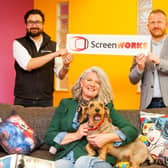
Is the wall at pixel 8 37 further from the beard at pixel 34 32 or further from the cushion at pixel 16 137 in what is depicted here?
the cushion at pixel 16 137

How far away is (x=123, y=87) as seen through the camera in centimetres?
449

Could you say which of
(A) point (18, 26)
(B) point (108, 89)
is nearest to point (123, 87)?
(A) point (18, 26)

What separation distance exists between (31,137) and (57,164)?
0.49 m

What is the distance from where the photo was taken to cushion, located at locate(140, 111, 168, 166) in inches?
97.7

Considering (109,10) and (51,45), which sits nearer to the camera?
(51,45)

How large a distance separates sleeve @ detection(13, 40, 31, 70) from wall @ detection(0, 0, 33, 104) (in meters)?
1.27

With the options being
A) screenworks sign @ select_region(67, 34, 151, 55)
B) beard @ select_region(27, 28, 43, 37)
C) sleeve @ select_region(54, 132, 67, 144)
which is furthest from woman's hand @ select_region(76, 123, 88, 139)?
beard @ select_region(27, 28, 43, 37)

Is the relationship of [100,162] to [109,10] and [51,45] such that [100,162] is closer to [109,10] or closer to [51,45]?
[51,45]

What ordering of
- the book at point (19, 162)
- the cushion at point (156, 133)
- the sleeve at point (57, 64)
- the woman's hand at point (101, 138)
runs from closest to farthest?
the book at point (19, 162)
the woman's hand at point (101, 138)
the cushion at point (156, 133)
the sleeve at point (57, 64)

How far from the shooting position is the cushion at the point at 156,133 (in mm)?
2480

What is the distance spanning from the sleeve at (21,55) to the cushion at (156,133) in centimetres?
118

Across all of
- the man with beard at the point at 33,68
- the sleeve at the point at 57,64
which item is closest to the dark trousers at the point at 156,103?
the man with beard at the point at 33,68

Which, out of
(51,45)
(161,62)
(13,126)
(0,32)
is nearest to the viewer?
(13,126)

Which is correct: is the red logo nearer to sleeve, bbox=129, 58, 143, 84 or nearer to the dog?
sleeve, bbox=129, 58, 143, 84
